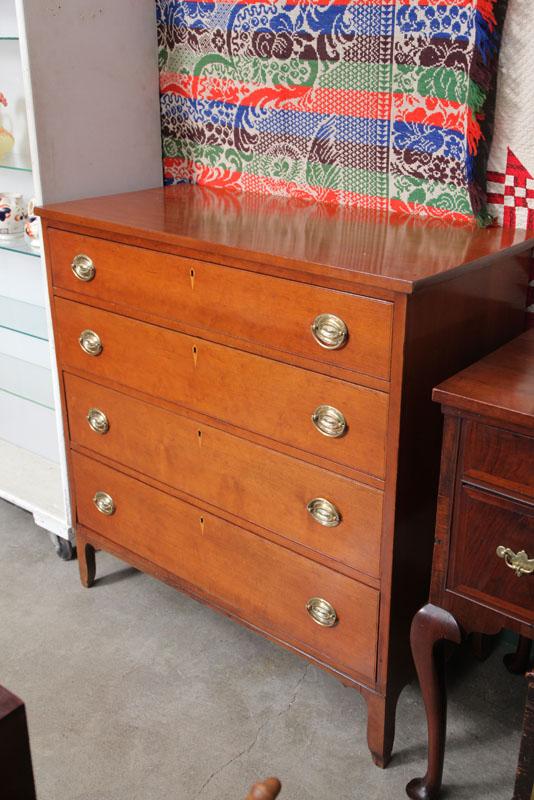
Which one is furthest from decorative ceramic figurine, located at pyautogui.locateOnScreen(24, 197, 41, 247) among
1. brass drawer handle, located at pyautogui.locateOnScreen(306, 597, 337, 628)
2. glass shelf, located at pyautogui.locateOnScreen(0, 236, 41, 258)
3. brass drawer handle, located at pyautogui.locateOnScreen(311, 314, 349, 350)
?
brass drawer handle, located at pyautogui.locateOnScreen(306, 597, 337, 628)

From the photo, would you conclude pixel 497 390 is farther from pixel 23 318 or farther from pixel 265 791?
pixel 23 318

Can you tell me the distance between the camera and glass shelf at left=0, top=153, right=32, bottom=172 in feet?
8.43

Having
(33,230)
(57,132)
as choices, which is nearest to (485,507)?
(57,132)

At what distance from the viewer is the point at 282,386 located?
5.82 feet

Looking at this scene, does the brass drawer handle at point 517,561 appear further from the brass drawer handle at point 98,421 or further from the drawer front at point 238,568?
the brass drawer handle at point 98,421

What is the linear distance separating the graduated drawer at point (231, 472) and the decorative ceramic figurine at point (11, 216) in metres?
0.63

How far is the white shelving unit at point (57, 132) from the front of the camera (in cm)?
221

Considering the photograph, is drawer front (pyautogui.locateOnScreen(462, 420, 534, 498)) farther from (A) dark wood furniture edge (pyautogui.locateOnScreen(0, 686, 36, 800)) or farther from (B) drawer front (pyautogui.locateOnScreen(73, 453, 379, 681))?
(A) dark wood furniture edge (pyautogui.locateOnScreen(0, 686, 36, 800))

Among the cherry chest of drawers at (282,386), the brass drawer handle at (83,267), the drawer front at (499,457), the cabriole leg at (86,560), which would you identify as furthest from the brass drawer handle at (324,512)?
the cabriole leg at (86,560)

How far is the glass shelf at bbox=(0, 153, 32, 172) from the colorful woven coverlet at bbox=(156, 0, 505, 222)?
0.44 meters

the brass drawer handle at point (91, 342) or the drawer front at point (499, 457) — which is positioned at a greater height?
the drawer front at point (499, 457)

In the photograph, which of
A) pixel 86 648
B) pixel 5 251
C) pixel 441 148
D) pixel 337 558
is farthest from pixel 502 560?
pixel 5 251

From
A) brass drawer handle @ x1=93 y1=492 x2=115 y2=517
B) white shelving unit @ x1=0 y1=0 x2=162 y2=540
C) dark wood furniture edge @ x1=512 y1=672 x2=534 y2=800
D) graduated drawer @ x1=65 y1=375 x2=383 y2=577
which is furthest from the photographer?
brass drawer handle @ x1=93 y1=492 x2=115 y2=517

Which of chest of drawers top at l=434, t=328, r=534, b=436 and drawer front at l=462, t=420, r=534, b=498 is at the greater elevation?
chest of drawers top at l=434, t=328, r=534, b=436
